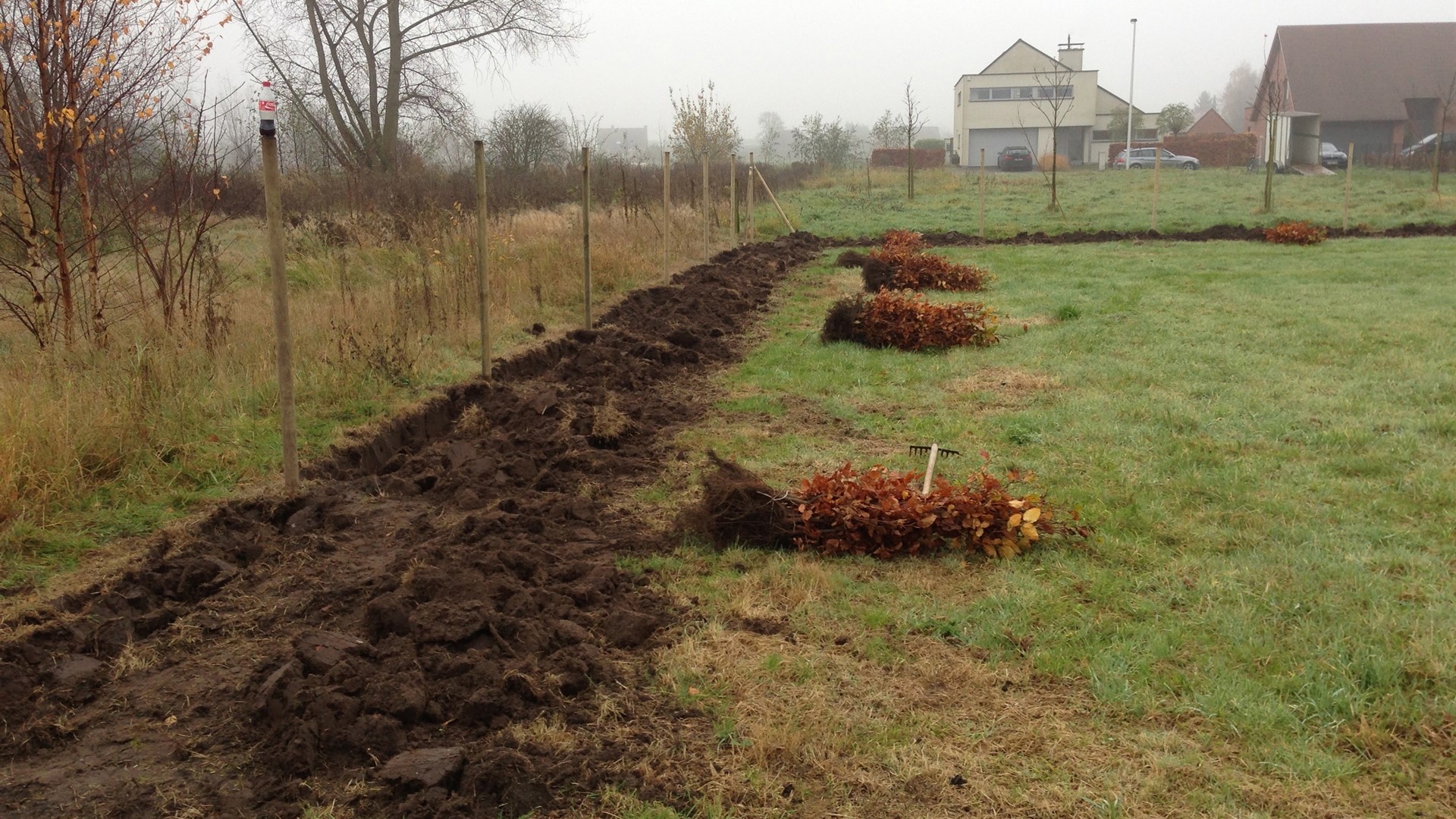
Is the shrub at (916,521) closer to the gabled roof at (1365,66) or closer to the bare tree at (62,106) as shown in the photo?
the bare tree at (62,106)

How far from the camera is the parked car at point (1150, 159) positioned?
50281 millimetres

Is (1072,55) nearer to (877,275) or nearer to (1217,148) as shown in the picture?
(1217,148)

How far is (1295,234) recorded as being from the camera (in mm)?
19234

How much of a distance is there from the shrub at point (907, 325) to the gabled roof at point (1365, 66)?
2076 inches

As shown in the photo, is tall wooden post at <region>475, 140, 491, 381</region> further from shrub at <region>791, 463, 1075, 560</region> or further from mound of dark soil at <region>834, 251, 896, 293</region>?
mound of dark soil at <region>834, 251, 896, 293</region>

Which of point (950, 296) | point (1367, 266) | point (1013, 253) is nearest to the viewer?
point (950, 296)

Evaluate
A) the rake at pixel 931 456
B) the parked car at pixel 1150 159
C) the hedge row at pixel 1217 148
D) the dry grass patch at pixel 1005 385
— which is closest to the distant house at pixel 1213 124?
the hedge row at pixel 1217 148

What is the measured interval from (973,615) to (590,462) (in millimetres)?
2860

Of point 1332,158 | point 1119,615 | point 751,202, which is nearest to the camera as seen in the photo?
point 1119,615

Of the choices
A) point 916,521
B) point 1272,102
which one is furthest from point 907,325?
point 1272,102

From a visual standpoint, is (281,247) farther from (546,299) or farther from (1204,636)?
(546,299)

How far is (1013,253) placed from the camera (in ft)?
64.1

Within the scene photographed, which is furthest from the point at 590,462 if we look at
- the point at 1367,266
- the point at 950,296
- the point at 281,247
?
the point at 1367,266

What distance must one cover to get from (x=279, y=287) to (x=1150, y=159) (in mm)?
54399
